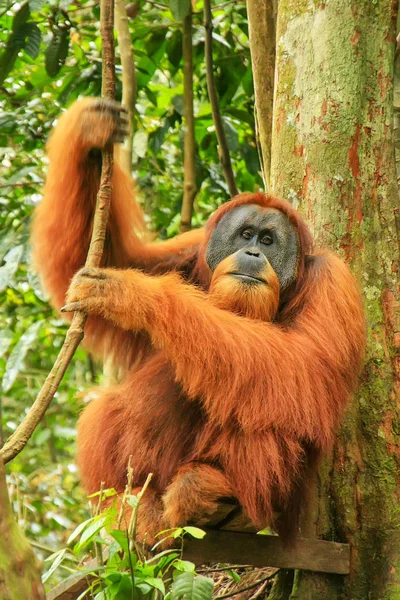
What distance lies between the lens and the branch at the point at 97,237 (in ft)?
8.18

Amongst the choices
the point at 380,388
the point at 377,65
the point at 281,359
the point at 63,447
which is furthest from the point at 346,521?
the point at 63,447

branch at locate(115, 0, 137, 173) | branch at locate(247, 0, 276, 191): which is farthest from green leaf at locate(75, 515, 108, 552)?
branch at locate(247, 0, 276, 191)

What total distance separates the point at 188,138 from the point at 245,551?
9.69 ft

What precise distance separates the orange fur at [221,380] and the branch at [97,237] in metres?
0.13

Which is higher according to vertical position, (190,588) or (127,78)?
(127,78)

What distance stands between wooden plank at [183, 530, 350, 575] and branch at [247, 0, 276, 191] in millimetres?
2279

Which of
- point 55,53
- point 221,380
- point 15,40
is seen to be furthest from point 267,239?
point 55,53

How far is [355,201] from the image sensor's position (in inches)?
149

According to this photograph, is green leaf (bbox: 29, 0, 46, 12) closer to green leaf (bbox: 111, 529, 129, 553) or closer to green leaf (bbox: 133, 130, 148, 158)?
green leaf (bbox: 133, 130, 148, 158)

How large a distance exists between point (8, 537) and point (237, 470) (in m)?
1.33

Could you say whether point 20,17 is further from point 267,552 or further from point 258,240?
point 267,552

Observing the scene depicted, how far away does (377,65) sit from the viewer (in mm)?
3977

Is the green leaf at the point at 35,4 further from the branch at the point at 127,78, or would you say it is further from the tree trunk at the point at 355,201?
the tree trunk at the point at 355,201

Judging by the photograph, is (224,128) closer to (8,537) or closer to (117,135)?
(117,135)
